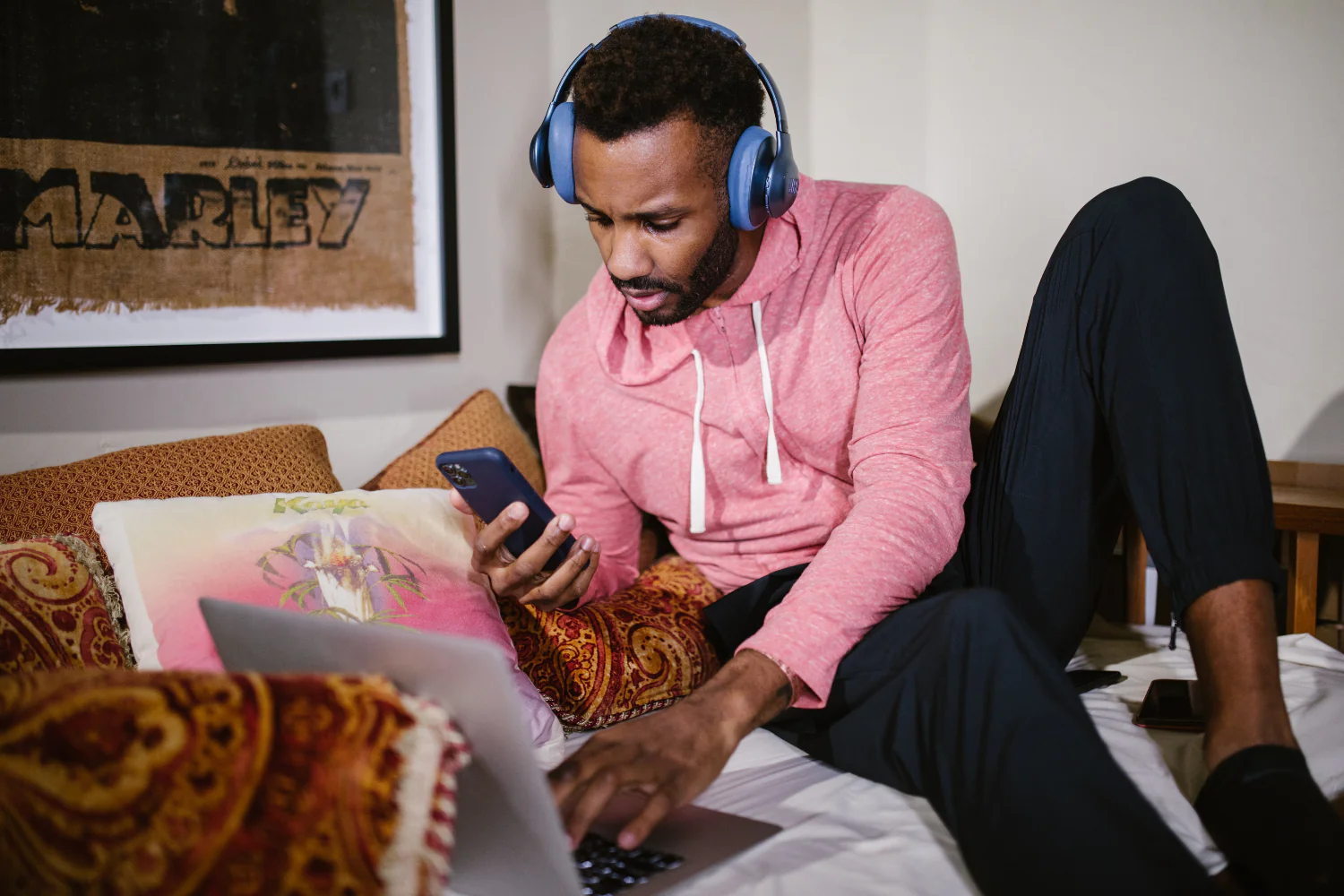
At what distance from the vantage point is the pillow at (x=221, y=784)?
66 centimetres

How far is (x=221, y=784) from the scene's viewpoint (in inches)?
26.5

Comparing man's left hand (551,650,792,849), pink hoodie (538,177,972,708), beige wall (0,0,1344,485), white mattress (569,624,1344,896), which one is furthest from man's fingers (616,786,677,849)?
beige wall (0,0,1344,485)

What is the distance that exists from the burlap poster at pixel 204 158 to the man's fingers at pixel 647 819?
108cm

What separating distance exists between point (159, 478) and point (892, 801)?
3.14ft

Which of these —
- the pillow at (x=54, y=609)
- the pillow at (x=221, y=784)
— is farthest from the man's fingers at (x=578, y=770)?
the pillow at (x=54, y=609)

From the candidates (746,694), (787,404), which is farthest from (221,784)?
(787,404)

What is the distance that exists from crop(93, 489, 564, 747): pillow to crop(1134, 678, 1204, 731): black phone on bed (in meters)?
0.71

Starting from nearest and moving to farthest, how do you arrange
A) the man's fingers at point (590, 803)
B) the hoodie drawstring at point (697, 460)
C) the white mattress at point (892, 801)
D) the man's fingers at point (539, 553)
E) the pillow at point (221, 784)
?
the pillow at point (221, 784) → the man's fingers at point (590, 803) → the white mattress at point (892, 801) → the man's fingers at point (539, 553) → the hoodie drawstring at point (697, 460)

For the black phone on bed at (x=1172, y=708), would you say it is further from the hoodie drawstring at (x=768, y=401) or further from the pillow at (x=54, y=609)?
the pillow at (x=54, y=609)

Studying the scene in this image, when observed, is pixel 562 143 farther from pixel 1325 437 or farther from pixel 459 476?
pixel 1325 437

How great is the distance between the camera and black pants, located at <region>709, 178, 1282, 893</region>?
2.72 ft

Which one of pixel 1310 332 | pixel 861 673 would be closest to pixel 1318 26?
pixel 1310 332

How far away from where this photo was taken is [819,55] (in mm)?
2260

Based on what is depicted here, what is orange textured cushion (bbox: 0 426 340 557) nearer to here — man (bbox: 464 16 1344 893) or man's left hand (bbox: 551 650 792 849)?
man (bbox: 464 16 1344 893)
